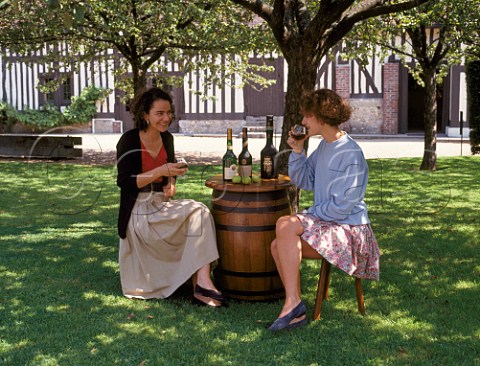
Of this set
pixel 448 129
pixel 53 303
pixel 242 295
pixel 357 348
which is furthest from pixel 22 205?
pixel 448 129

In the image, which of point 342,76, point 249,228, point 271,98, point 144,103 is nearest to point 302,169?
point 249,228

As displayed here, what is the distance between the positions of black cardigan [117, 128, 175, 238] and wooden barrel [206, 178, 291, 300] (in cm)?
60

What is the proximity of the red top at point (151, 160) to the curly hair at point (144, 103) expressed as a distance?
0.61ft

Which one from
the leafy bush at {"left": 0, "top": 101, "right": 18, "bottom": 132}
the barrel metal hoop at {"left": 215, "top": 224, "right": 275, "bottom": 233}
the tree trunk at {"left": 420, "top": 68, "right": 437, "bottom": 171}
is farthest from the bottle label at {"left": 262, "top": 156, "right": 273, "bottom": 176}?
the leafy bush at {"left": 0, "top": 101, "right": 18, "bottom": 132}

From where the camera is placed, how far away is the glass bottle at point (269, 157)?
4762 mm

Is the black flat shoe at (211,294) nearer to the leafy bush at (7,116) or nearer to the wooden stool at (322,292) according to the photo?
the wooden stool at (322,292)

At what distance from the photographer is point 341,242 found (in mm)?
4148

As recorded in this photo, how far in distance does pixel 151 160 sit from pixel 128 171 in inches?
9.3

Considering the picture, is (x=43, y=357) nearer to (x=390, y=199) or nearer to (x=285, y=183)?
(x=285, y=183)

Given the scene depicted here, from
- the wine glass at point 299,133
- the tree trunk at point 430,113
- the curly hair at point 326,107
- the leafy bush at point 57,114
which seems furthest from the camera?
the leafy bush at point 57,114

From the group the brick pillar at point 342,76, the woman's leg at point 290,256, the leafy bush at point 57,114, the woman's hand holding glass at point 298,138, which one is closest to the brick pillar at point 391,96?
the brick pillar at point 342,76

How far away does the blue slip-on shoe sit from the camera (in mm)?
4082

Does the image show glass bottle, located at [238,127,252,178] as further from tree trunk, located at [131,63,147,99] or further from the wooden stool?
tree trunk, located at [131,63,147,99]

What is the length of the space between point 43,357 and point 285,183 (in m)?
1.96
